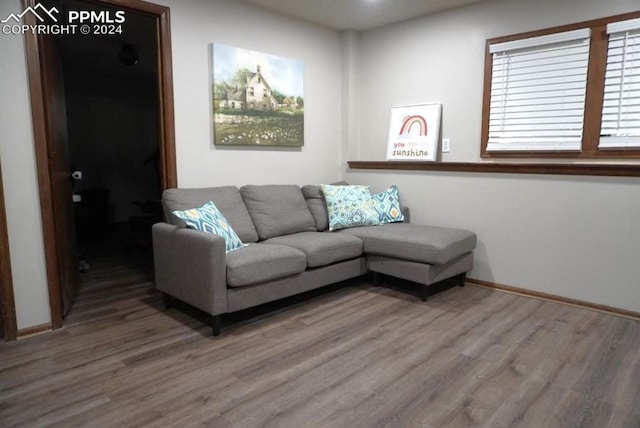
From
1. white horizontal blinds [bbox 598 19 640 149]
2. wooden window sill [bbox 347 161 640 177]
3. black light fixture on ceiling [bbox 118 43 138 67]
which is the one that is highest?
black light fixture on ceiling [bbox 118 43 138 67]

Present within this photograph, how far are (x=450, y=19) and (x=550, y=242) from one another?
6.85 feet

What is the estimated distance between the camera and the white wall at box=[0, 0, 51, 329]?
233cm

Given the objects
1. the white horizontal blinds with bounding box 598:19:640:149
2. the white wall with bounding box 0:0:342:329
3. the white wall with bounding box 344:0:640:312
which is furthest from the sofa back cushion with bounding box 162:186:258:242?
the white horizontal blinds with bounding box 598:19:640:149

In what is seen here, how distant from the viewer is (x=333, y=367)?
2152 millimetres

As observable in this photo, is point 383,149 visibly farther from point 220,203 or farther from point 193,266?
point 193,266

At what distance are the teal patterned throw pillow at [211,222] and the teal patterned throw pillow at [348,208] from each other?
991 millimetres

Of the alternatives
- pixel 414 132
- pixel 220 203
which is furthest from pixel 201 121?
pixel 414 132

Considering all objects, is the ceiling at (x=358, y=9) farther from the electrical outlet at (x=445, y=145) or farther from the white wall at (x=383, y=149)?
the electrical outlet at (x=445, y=145)

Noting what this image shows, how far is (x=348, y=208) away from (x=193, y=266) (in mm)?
1546

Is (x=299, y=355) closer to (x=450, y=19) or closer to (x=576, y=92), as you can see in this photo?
(x=576, y=92)

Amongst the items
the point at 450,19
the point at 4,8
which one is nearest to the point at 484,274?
the point at 450,19

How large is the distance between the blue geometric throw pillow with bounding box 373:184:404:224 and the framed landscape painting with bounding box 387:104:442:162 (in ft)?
1.29

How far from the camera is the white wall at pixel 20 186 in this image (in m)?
2.33

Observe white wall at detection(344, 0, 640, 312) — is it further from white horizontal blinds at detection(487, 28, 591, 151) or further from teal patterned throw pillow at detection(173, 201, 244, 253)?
teal patterned throw pillow at detection(173, 201, 244, 253)
